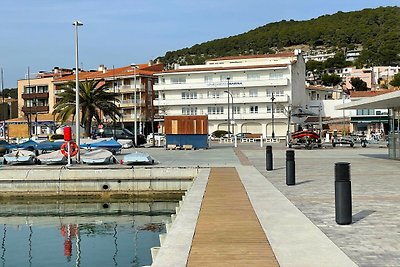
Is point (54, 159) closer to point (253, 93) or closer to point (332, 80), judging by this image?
point (253, 93)

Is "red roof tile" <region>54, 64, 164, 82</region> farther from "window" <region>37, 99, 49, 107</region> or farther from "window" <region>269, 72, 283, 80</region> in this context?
"window" <region>269, 72, 283, 80</region>

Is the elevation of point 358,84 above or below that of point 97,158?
above

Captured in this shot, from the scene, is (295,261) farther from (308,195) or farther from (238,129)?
(238,129)

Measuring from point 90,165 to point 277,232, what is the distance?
20559 mm

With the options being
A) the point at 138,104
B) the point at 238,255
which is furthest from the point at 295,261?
the point at 138,104

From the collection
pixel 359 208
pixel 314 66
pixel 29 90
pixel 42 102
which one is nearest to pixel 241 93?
pixel 42 102

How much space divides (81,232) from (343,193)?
11580 mm

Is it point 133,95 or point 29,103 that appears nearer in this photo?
point 133,95

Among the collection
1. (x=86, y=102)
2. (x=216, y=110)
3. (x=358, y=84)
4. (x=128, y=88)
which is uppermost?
(x=358, y=84)

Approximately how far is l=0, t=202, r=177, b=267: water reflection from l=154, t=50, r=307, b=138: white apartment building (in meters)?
62.3

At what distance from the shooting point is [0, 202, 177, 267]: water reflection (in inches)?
628

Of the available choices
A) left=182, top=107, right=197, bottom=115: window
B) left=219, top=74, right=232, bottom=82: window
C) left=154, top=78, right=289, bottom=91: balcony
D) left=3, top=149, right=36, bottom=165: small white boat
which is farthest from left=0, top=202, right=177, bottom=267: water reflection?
left=182, top=107, right=197, bottom=115: window

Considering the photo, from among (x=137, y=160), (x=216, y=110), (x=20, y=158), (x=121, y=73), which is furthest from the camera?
(x=121, y=73)

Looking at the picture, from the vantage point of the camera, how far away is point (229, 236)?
32.7 feet
